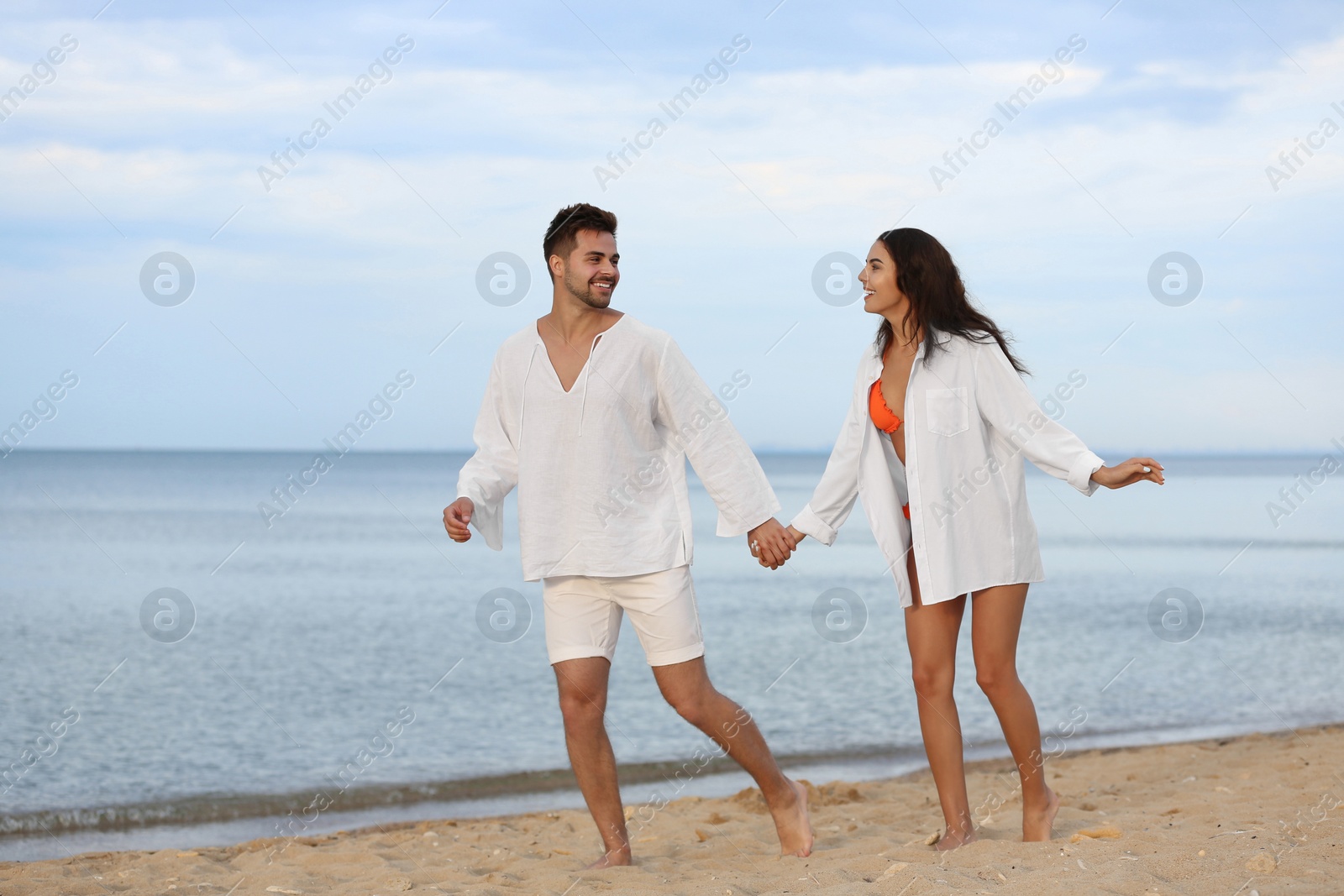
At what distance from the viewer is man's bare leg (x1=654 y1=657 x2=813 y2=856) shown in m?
3.92

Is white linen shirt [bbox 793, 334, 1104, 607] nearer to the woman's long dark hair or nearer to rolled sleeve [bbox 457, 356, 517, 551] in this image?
the woman's long dark hair

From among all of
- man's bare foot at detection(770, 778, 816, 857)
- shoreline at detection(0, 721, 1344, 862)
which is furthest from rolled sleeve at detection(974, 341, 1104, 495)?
shoreline at detection(0, 721, 1344, 862)

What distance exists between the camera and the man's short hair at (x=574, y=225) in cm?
397

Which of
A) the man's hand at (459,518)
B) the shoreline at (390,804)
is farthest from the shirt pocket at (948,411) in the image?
the shoreline at (390,804)

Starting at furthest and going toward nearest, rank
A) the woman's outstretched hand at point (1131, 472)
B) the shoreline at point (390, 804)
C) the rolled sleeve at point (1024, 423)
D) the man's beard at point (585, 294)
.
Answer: the shoreline at point (390, 804) → the man's beard at point (585, 294) → the rolled sleeve at point (1024, 423) → the woman's outstretched hand at point (1131, 472)

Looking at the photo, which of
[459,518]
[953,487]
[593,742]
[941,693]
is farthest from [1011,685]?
[459,518]

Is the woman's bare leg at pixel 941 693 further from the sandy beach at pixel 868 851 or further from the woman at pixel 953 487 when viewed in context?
the sandy beach at pixel 868 851

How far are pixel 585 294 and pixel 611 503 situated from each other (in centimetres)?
76

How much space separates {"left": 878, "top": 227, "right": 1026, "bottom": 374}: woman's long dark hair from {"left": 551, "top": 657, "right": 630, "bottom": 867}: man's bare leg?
165 cm

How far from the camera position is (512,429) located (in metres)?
4.20

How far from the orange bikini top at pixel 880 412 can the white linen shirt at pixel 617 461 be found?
18.5 inches

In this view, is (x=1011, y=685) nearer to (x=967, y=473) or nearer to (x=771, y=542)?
(x=967, y=473)

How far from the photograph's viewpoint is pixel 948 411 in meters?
3.88

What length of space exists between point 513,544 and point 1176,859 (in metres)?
23.0
